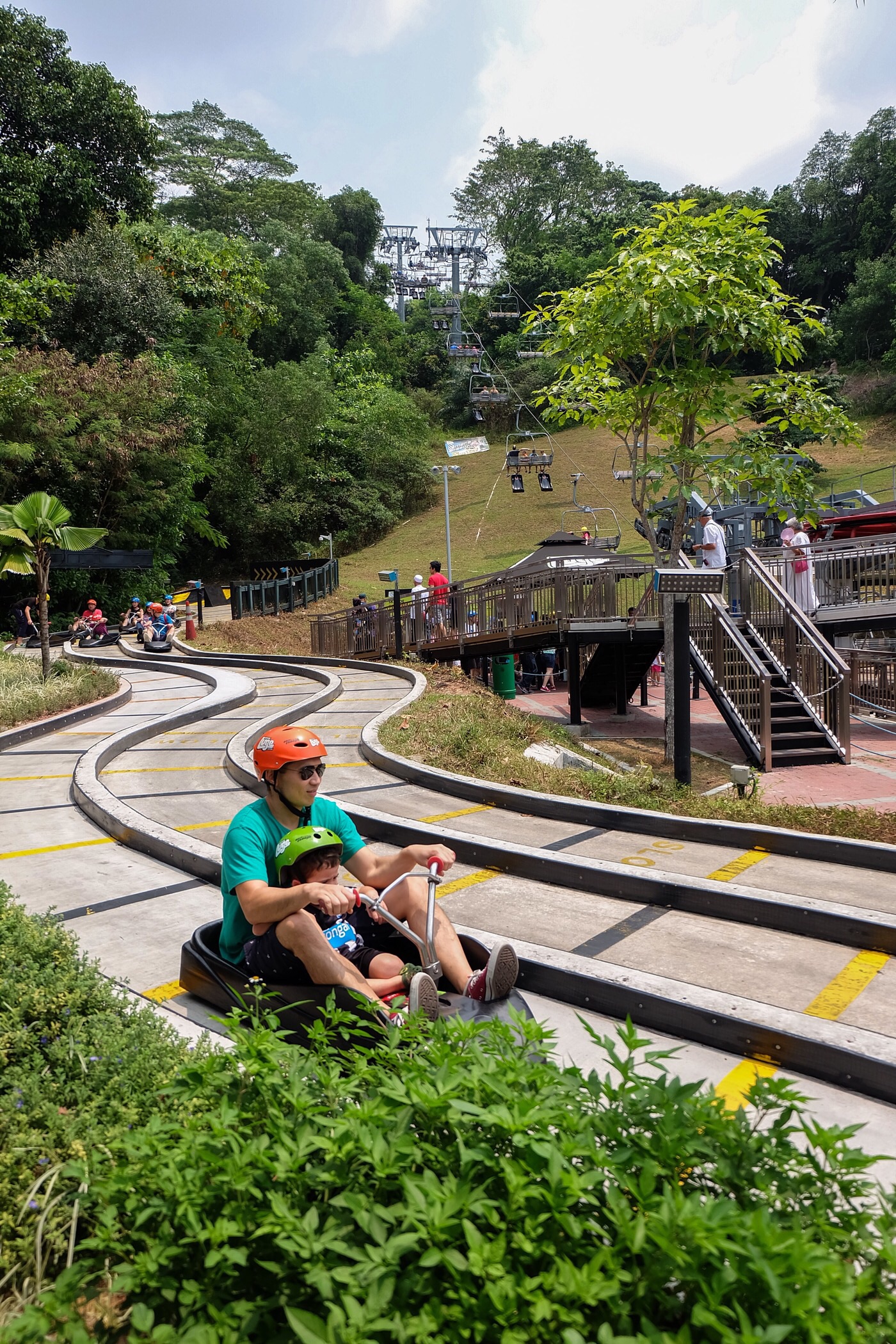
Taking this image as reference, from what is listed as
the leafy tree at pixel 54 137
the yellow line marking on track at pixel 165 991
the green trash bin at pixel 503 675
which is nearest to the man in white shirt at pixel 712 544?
the green trash bin at pixel 503 675

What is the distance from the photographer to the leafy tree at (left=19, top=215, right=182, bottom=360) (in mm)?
35719

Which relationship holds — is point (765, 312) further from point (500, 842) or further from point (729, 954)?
point (729, 954)

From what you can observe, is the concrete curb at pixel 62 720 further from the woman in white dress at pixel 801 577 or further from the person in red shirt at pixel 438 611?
the woman in white dress at pixel 801 577

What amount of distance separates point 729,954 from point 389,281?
8910cm

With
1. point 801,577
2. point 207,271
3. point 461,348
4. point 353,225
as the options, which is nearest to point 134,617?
point 207,271

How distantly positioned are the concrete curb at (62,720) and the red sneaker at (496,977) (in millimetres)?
10854

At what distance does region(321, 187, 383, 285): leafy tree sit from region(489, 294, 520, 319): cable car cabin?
1315cm

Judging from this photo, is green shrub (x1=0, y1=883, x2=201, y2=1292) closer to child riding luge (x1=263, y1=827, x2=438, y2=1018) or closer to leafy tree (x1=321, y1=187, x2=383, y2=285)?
child riding luge (x1=263, y1=827, x2=438, y2=1018)

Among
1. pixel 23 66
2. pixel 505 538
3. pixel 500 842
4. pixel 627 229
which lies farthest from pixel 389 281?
pixel 500 842

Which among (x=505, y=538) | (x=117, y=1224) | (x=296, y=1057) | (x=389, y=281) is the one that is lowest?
(x=117, y=1224)

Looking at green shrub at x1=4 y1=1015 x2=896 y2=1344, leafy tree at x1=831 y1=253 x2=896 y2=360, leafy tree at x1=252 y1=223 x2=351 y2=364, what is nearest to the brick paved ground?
green shrub at x1=4 y1=1015 x2=896 y2=1344

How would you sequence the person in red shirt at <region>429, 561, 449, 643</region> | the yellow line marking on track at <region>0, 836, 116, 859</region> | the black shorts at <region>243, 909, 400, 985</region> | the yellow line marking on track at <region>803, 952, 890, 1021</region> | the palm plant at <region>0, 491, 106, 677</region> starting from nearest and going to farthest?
1. the black shorts at <region>243, 909, 400, 985</region>
2. the yellow line marking on track at <region>803, 952, 890, 1021</region>
3. the yellow line marking on track at <region>0, 836, 116, 859</region>
4. the palm plant at <region>0, 491, 106, 677</region>
5. the person in red shirt at <region>429, 561, 449, 643</region>

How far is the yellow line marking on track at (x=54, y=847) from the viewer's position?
24.3 feet

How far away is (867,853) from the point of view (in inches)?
267
